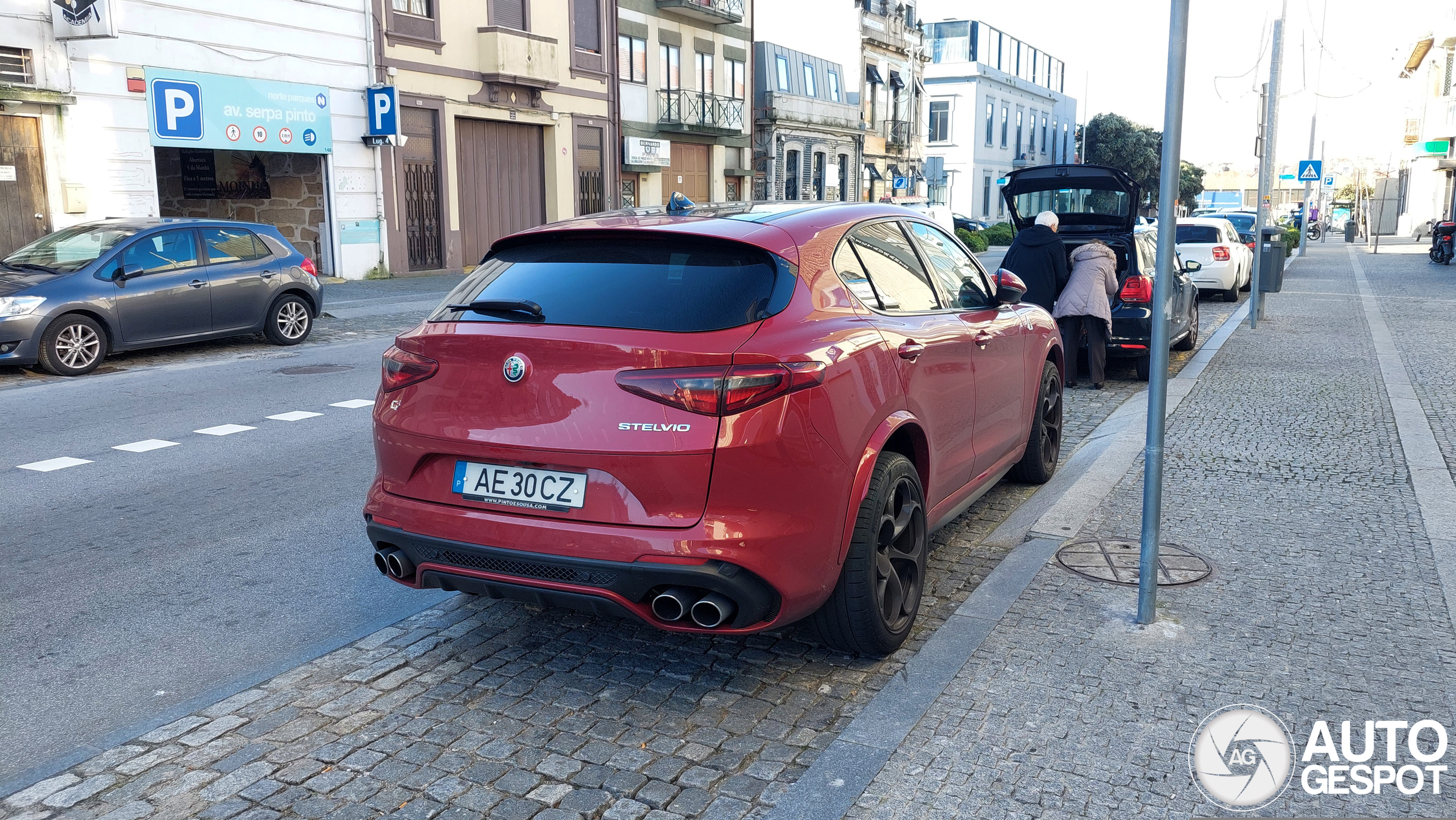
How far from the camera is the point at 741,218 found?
4.13 m

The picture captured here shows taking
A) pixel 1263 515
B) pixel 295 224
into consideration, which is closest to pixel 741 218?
pixel 1263 515

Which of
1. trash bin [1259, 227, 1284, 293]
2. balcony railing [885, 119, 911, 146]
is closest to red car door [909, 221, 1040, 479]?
trash bin [1259, 227, 1284, 293]

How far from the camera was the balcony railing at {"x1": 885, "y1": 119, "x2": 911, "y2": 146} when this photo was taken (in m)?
52.1

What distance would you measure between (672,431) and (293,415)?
21.9ft

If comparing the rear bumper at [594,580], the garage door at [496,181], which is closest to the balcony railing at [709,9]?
the garage door at [496,181]

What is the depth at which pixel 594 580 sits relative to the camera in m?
3.55

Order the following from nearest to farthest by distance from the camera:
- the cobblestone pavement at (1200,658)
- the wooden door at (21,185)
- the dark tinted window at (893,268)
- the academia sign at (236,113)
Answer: the cobblestone pavement at (1200,658) < the dark tinted window at (893,268) < the wooden door at (21,185) < the academia sign at (236,113)

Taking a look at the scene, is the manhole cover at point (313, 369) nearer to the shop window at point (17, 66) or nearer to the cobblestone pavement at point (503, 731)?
the cobblestone pavement at point (503, 731)

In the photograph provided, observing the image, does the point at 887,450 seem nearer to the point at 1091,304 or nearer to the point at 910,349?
the point at 910,349

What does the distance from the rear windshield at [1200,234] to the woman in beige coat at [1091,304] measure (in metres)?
10.4

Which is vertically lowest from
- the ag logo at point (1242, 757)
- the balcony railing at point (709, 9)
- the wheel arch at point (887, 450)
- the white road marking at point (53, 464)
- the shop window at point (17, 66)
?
the white road marking at point (53, 464)

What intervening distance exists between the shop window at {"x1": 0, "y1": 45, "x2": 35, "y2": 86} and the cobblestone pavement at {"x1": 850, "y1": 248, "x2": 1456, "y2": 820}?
17.0 m

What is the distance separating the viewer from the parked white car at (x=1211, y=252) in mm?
19766

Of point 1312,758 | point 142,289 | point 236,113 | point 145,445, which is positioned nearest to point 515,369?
point 1312,758
